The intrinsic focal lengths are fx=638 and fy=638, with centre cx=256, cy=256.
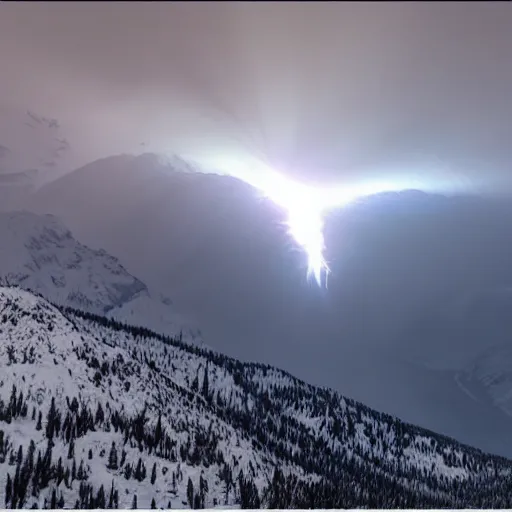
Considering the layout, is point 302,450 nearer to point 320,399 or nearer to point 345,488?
point 345,488

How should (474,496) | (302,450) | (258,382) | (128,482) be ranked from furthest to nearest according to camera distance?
(258,382)
(302,450)
(474,496)
(128,482)

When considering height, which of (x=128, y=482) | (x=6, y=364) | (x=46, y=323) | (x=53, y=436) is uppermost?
(x=46, y=323)

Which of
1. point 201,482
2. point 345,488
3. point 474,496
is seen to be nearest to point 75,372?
point 201,482

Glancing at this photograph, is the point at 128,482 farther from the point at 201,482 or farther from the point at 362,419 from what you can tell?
the point at 362,419

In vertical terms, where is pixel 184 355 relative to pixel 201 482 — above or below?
above

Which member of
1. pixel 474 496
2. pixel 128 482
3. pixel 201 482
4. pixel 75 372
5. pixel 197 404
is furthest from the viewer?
pixel 474 496

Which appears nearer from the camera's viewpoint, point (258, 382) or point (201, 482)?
point (201, 482)
